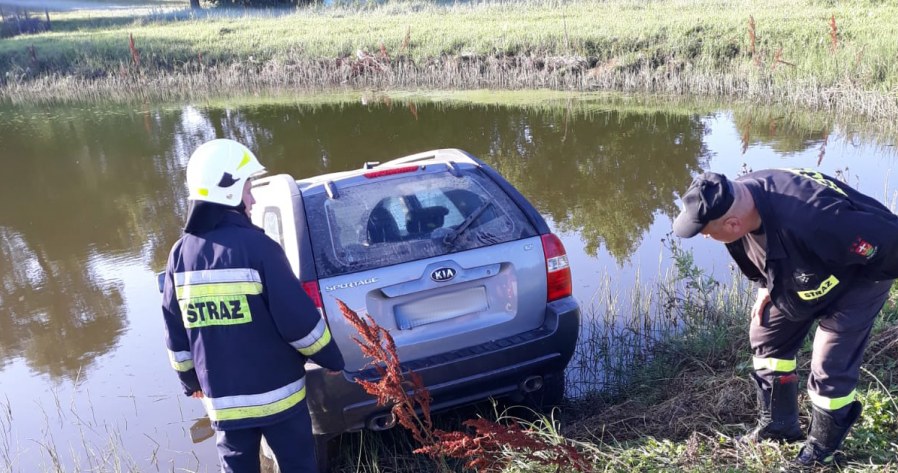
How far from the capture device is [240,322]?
267 cm

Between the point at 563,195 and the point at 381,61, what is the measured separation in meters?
13.1

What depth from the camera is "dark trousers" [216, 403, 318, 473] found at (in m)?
2.82

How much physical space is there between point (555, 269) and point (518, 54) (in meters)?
15.7

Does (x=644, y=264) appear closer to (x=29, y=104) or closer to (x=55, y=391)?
(x=55, y=391)

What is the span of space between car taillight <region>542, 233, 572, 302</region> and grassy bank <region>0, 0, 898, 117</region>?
9990 millimetres

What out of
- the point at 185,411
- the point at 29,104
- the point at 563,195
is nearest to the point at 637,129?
the point at 563,195

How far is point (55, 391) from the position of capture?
4992 mm

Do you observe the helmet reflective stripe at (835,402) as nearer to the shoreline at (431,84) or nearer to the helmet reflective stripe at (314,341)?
the helmet reflective stripe at (314,341)

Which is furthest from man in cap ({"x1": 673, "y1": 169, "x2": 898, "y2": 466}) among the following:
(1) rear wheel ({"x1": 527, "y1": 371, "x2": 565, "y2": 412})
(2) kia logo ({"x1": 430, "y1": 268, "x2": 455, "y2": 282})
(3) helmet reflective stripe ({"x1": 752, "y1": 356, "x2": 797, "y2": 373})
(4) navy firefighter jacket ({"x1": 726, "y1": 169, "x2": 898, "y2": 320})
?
(1) rear wheel ({"x1": 527, "y1": 371, "x2": 565, "y2": 412})

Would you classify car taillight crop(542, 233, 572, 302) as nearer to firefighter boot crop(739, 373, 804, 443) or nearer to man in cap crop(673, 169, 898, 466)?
man in cap crop(673, 169, 898, 466)

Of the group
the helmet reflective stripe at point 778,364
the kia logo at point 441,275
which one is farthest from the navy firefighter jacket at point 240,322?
the helmet reflective stripe at point 778,364

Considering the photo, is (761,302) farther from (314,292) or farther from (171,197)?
(171,197)

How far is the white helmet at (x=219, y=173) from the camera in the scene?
264 centimetres

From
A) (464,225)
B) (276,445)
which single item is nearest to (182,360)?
(276,445)
